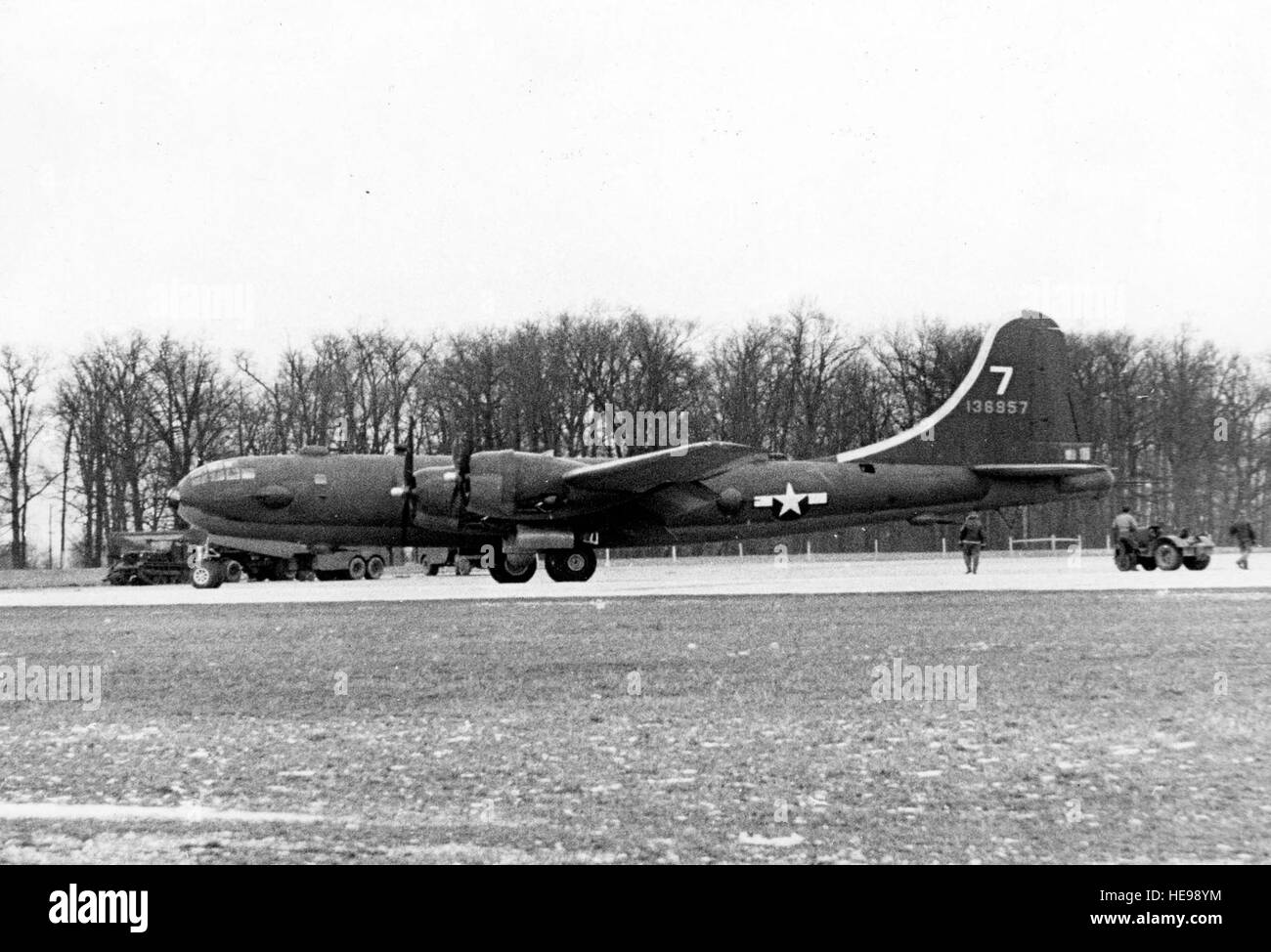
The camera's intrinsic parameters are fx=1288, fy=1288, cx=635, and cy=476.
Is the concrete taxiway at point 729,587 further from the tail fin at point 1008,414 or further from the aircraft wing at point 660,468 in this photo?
the tail fin at point 1008,414

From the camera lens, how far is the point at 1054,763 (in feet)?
28.5

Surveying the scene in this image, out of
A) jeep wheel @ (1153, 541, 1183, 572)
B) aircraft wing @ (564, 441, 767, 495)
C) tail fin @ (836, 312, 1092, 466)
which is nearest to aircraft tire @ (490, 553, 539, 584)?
aircraft wing @ (564, 441, 767, 495)

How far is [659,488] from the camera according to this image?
34.1 meters

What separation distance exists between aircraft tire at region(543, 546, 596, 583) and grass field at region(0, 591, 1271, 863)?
15.6 meters

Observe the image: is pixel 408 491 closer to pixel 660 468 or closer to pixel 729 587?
pixel 660 468

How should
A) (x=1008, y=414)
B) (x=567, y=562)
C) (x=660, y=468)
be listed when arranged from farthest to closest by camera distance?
(x=1008, y=414), (x=567, y=562), (x=660, y=468)

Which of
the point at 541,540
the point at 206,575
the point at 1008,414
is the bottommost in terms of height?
the point at 206,575

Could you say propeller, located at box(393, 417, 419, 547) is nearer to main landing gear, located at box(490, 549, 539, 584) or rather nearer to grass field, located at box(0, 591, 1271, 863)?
main landing gear, located at box(490, 549, 539, 584)

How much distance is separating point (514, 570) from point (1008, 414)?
14.4 meters

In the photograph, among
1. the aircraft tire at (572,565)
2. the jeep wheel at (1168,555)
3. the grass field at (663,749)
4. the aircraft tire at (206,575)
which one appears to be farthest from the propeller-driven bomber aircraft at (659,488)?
the grass field at (663,749)

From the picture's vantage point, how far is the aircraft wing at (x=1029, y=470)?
116 feet

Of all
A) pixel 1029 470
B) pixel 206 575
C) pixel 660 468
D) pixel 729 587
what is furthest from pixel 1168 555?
pixel 206 575

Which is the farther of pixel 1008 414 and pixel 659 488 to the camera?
pixel 1008 414
